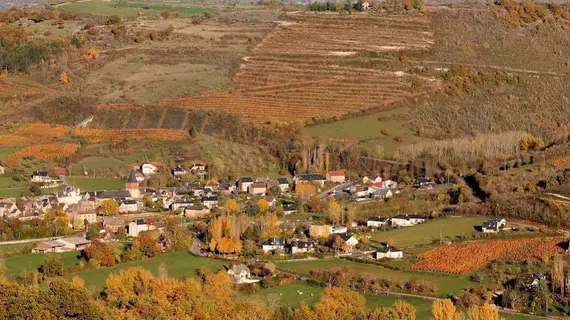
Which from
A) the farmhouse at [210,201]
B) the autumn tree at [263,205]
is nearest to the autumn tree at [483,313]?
the autumn tree at [263,205]

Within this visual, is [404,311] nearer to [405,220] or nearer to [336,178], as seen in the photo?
[405,220]

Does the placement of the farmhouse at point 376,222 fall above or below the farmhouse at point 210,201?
above

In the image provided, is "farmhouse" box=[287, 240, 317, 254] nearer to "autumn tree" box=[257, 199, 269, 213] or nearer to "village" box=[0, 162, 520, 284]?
"village" box=[0, 162, 520, 284]

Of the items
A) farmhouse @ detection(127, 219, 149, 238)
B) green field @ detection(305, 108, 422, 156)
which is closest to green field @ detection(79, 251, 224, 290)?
farmhouse @ detection(127, 219, 149, 238)

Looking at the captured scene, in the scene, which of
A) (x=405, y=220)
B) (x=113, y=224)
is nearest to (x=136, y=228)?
(x=113, y=224)

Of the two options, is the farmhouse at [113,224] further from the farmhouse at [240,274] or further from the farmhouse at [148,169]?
the farmhouse at [148,169]

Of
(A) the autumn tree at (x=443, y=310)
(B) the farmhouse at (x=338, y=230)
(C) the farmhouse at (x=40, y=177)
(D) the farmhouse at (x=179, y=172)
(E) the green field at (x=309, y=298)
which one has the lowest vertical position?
(D) the farmhouse at (x=179, y=172)
